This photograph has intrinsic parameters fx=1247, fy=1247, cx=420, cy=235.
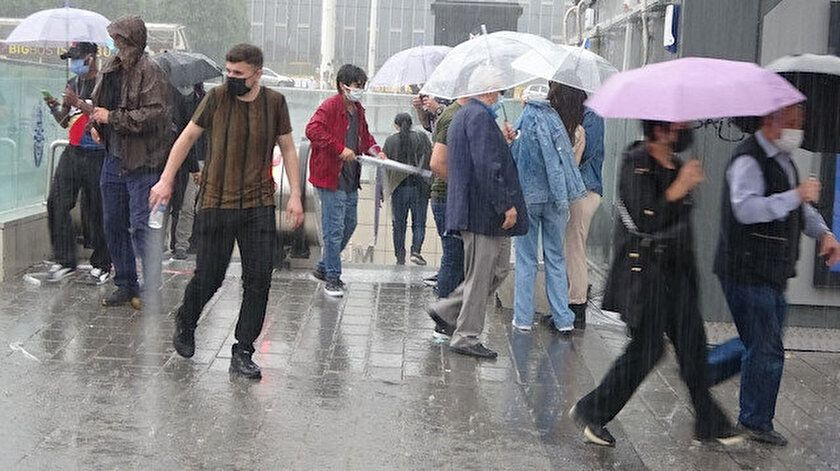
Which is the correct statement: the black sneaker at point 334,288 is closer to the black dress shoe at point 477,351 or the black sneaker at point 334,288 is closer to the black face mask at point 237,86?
the black dress shoe at point 477,351

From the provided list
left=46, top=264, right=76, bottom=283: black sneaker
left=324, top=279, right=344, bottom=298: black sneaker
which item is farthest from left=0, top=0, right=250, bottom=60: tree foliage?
left=324, top=279, right=344, bottom=298: black sneaker

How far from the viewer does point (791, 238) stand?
19.9ft

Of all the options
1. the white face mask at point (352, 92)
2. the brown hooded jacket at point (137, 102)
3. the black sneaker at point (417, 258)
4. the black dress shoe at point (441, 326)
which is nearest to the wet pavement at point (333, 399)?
the black dress shoe at point (441, 326)

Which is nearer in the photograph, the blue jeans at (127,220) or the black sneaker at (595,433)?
the black sneaker at (595,433)

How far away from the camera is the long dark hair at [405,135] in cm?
1312

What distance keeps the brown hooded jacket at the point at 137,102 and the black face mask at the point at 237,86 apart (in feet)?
6.15

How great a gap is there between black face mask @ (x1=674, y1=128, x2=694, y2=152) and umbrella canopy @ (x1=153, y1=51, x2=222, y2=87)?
5.89 metres

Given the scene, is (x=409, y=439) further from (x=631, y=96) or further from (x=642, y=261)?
(x=631, y=96)

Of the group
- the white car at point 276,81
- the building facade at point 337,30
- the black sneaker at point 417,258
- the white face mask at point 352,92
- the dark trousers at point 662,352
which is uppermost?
the building facade at point 337,30

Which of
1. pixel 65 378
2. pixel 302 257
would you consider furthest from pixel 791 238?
pixel 302 257

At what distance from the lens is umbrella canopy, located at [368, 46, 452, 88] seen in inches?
502

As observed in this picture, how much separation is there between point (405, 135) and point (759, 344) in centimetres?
748

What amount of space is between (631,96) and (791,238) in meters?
1.14

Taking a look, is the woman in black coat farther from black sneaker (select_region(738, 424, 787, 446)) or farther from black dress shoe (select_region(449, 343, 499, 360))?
black dress shoe (select_region(449, 343, 499, 360))
